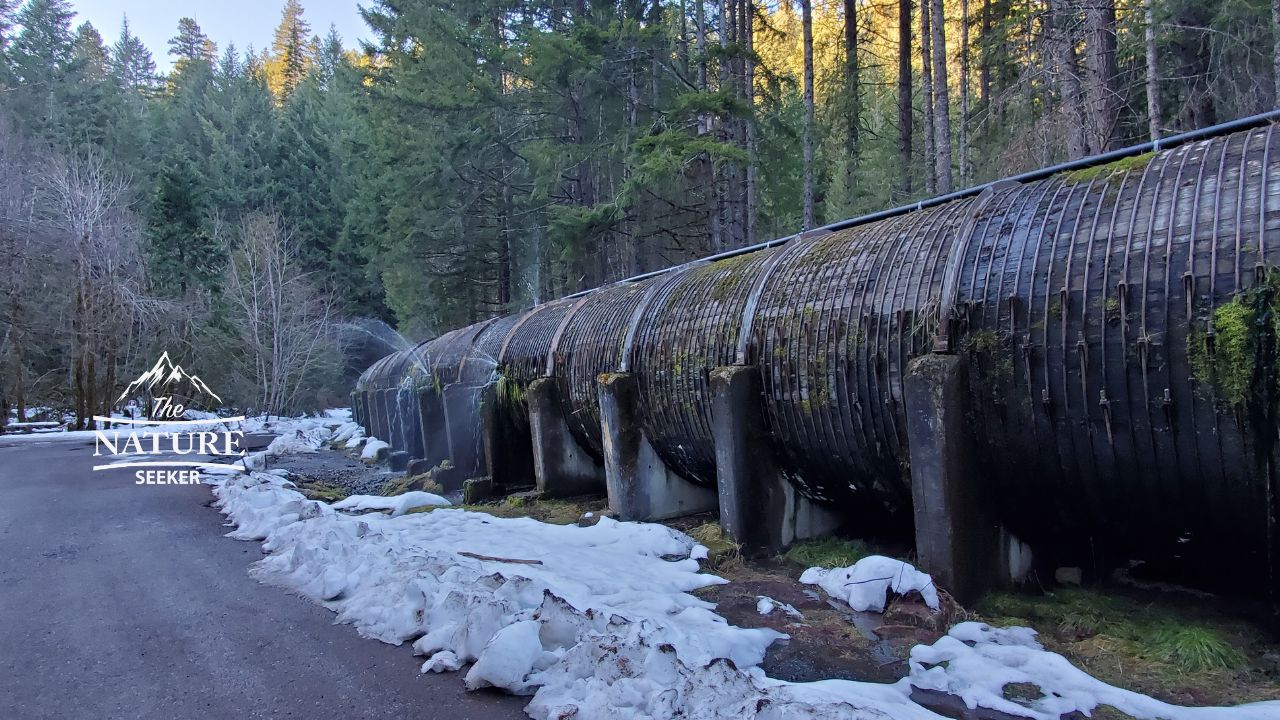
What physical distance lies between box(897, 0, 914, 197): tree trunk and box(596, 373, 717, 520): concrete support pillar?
11.1 m

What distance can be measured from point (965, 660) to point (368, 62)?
101 ft

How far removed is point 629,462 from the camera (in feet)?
25.7

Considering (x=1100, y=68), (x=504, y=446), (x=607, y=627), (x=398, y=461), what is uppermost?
(x=1100, y=68)

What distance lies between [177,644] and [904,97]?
1757 cm

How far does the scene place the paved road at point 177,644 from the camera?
3654 millimetres

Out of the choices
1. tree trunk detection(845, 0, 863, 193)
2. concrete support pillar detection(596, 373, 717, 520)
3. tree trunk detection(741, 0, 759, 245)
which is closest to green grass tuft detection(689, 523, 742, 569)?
concrete support pillar detection(596, 373, 717, 520)

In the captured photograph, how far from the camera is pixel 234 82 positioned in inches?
1660

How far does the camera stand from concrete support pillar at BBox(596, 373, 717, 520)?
7805 millimetres

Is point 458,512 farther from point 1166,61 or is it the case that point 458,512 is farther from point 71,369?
point 71,369

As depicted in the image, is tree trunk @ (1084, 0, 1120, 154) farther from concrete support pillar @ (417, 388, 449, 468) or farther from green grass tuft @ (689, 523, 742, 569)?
concrete support pillar @ (417, 388, 449, 468)

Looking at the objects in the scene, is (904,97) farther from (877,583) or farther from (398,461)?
(877,583)

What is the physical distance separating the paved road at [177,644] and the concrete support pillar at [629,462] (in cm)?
346

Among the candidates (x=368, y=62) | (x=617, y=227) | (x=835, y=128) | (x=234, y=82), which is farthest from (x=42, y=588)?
(x=234, y=82)

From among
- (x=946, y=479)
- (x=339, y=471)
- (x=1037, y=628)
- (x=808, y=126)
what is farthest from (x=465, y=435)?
(x=808, y=126)
